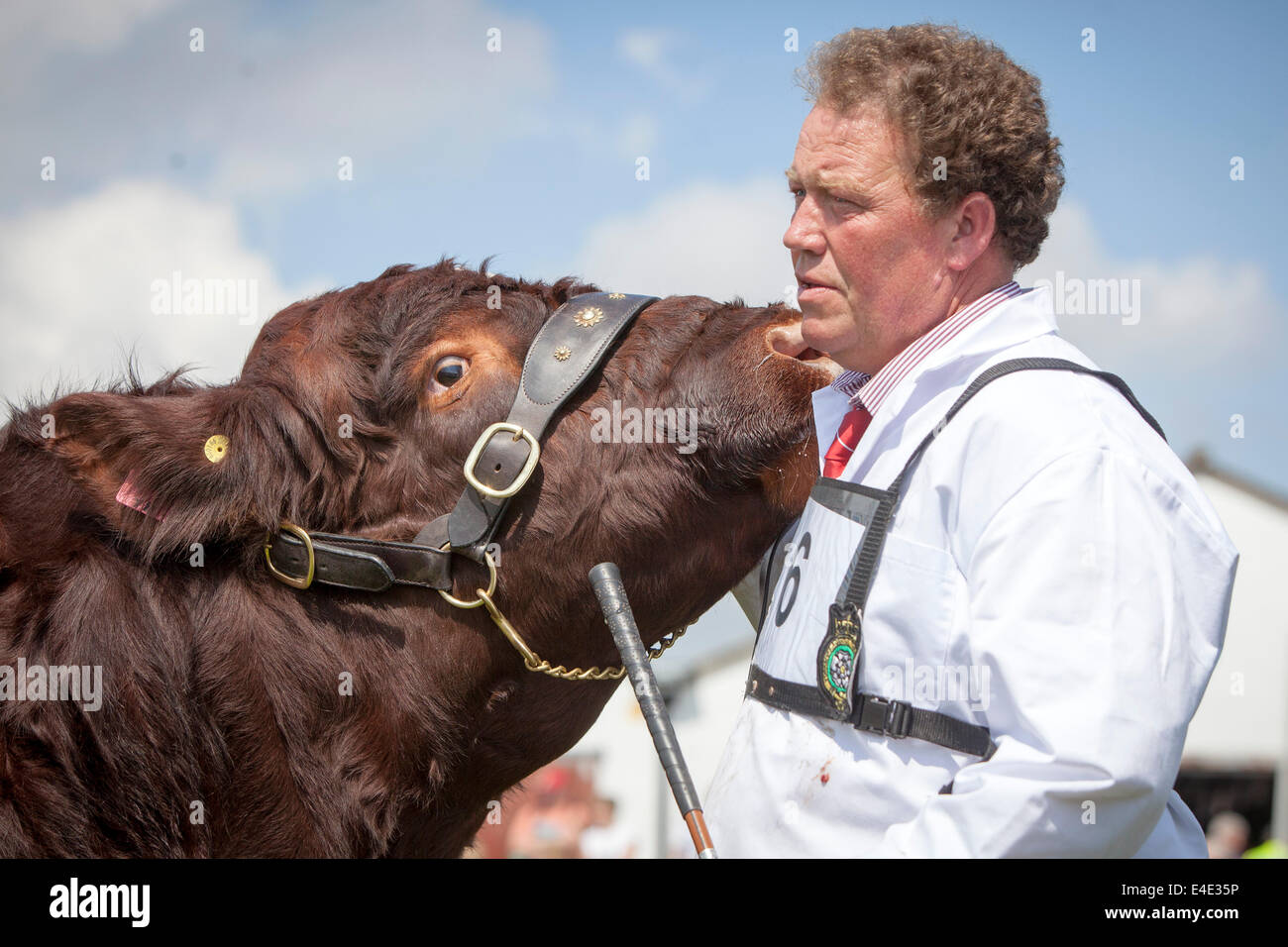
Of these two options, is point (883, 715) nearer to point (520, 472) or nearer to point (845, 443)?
point (845, 443)

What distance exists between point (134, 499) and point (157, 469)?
0.11 meters

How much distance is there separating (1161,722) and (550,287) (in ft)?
6.89

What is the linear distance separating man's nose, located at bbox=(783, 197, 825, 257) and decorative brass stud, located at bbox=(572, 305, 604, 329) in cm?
60

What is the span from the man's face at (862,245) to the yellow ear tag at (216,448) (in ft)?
5.27

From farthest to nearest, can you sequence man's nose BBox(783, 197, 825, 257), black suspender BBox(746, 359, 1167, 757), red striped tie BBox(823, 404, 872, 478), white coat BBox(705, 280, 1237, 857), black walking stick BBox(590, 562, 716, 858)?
red striped tie BBox(823, 404, 872, 478), man's nose BBox(783, 197, 825, 257), black walking stick BBox(590, 562, 716, 858), black suspender BBox(746, 359, 1167, 757), white coat BBox(705, 280, 1237, 857)

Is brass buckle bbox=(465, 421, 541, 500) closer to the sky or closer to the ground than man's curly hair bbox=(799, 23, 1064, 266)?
closer to the ground

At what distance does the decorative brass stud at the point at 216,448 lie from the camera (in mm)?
2861

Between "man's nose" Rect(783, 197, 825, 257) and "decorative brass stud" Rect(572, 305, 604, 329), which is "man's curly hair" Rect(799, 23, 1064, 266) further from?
"decorative brass stud" Rect(572, 305, 604, 329)

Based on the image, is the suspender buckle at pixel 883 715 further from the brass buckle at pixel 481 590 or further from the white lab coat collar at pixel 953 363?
the brass buckle at pixel 481 590

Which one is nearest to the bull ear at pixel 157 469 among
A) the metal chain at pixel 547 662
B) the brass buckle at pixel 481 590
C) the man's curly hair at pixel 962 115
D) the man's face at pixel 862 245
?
the brass buckle at pixel 481 590

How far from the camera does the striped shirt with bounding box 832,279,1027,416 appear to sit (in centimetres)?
270

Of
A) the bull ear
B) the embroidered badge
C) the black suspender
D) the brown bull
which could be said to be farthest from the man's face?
the bull ear
